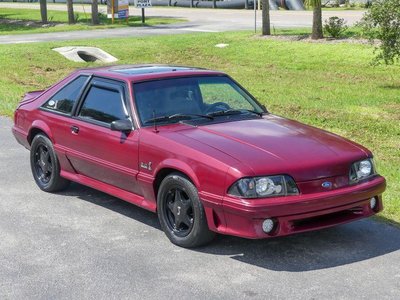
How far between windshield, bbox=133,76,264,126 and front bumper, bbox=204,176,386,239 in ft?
4.02

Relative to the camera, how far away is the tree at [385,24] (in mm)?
14773

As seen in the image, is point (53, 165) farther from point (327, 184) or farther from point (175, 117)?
Answer: point (327, 184)

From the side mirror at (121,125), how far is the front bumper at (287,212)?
1.20 meters

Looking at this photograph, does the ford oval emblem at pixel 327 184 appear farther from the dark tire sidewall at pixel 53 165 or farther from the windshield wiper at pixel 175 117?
the dark tire sidewall at pixel 53 165

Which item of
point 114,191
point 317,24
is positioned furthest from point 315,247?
point 317,24

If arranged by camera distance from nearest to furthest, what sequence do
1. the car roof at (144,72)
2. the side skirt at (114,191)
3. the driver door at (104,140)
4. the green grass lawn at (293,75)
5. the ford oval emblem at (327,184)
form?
the ford oval emblem at (327,184) < the side skirt at (114,191) < the driver door at (104,140) < the car roof at (144,72) < the green grass lawn at (293,75)

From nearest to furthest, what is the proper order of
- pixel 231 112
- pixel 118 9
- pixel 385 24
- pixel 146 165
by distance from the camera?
pixel 146 165, pixel 231 112, pixel 385 24, pixel 118 9

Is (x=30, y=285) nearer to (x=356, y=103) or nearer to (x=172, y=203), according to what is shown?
(x=172, y=203)

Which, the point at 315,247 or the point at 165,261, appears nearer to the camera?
the point at 165,261

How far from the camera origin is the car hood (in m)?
5.40

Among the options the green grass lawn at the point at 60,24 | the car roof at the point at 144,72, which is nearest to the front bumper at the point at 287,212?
the car roof at the point at 144,72

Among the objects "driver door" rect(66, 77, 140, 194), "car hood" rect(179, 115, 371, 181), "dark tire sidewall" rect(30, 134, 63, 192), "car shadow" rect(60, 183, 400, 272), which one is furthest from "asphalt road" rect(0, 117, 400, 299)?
"car hood" rect(179, 115, 371, 181)

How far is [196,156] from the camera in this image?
18.3 feet

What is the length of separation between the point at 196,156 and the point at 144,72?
5.22 ft
